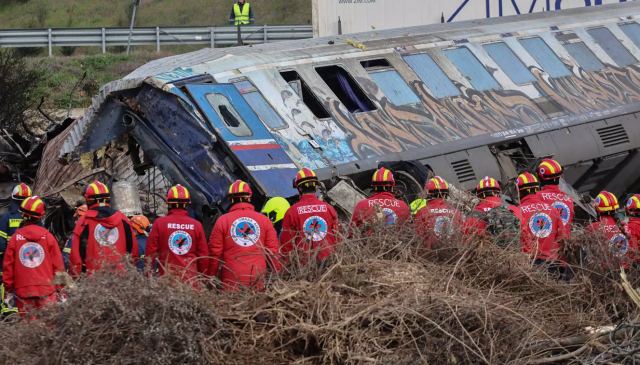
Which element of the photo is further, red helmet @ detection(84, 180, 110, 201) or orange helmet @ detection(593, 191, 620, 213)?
orange helmet @ detection(593, 191, 620, 213)

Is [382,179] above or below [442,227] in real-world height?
above

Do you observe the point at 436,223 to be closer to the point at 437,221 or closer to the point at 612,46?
the point at 437,221

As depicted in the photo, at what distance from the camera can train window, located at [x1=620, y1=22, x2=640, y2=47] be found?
19406 mm

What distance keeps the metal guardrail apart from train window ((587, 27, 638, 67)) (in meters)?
16.0

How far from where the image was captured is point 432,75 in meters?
16.8

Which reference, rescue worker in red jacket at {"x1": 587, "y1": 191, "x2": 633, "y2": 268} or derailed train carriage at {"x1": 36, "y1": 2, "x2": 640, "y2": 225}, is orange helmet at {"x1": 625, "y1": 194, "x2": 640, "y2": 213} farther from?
derailed train carriage at {"x1": 36, "y1": 2, "x2": 640, "y2": 225}

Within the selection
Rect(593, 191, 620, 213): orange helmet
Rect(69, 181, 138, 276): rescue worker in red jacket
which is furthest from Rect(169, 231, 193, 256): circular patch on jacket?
Rect(593, 191, 620, 213): orange helmet

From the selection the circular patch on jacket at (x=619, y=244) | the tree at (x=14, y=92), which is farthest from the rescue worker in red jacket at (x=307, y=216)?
the tree at (x=14, y=92)

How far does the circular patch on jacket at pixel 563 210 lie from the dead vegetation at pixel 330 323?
9.85 ft

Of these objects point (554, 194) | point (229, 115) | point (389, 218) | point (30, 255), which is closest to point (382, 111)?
point (229, 115)

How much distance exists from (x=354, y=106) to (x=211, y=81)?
217cm

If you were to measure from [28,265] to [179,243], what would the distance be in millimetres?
1445

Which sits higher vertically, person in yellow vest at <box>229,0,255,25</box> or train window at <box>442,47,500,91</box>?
person in yellow vest at <box>229,0,255,25</box>

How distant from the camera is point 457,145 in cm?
1569
